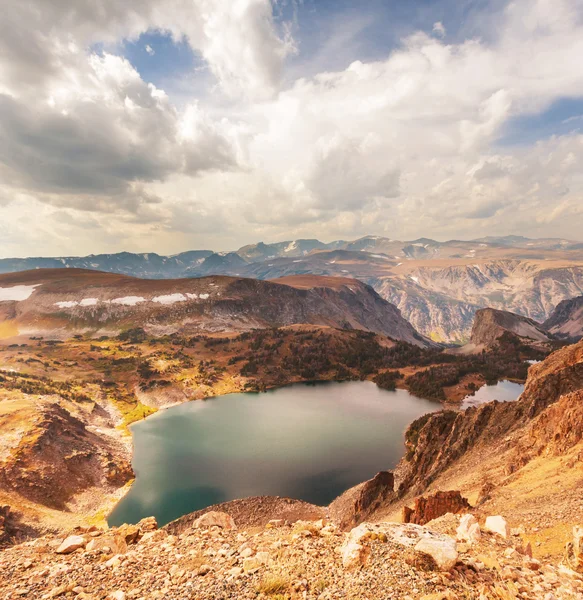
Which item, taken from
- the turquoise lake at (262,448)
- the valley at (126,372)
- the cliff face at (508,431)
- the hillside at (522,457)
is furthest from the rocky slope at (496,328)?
the cliff face at (508,431)

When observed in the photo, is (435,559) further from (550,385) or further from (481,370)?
(481,370)

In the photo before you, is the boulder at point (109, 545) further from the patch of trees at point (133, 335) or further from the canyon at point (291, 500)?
the patch of trees at point (133, 335)

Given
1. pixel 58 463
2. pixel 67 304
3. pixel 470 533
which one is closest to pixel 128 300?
pixel 67 304

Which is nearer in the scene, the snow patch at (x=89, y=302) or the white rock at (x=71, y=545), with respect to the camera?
Result: the white rock at (x=71, y=545)

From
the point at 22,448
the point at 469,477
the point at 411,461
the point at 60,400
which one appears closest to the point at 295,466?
the point at 411,461

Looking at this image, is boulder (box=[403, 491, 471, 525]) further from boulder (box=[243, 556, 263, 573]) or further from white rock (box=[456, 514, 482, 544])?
boulder (box=[243, 556, 263, 573])

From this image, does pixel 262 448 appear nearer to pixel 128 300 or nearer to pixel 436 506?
pixel 436 506

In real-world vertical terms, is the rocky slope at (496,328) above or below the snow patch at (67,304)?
below
